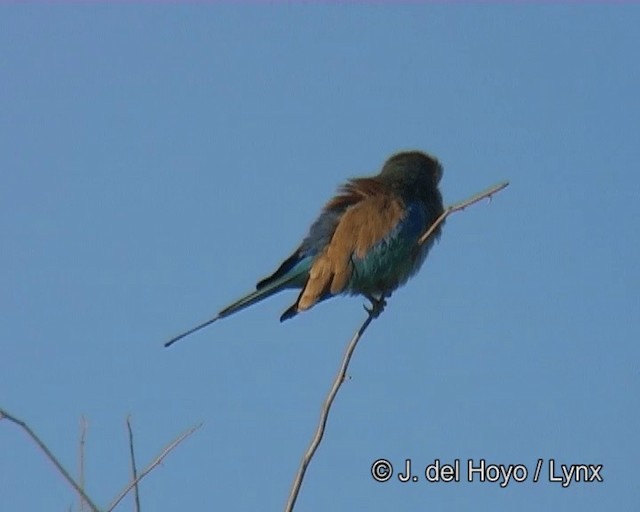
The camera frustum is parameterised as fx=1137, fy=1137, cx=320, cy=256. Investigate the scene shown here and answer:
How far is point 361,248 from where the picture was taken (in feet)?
13.0

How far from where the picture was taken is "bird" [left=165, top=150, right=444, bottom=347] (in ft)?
12.9

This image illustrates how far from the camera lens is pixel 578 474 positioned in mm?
3285

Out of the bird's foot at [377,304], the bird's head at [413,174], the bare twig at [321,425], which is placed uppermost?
the bird's head at [413,174]

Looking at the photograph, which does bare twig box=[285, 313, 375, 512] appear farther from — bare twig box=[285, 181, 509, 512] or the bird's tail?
the bird's tail

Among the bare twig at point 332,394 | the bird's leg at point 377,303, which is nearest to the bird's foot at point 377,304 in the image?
the bird's leg at point 377,303

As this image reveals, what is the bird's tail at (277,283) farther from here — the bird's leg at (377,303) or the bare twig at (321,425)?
the bare twig at (321,425)

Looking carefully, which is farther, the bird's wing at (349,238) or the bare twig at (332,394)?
the bird's wing at (349,238)

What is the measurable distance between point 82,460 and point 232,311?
1691 millimetres

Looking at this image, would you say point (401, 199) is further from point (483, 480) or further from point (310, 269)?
point (483, 480)

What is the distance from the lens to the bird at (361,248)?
3.94 m

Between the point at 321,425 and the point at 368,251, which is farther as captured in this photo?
the point at 368,251

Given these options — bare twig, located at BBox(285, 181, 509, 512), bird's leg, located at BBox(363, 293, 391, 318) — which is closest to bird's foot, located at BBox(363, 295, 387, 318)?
bird's leg, located at BBox(363, 293, 391, 318)

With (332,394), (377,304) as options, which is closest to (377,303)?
(377,304)

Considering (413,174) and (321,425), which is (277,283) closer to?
(413,174)
